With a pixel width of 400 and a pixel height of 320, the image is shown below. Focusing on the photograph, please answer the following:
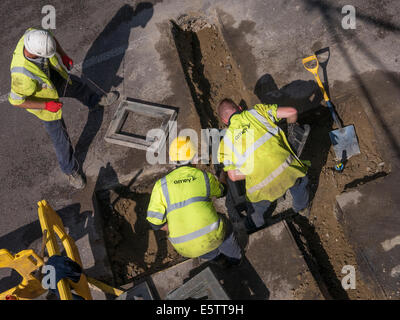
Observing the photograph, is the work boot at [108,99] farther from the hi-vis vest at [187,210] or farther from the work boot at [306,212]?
the work boot at [306,212]

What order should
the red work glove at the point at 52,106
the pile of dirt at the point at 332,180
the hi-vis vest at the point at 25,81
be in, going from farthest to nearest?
the red work glove at the point at 52,106, the pile of dirt at the point at 332,180, the hi-vis vest at the point at 25,81

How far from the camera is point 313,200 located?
4879mm

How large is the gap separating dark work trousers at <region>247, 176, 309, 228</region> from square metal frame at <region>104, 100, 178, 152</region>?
1.79 meters

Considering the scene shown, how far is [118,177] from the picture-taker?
5.26m

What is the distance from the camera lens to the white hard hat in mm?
4262

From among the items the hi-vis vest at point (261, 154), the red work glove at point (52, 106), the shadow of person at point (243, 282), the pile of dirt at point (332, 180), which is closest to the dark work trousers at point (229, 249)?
the shadow of person at point (243, 282)

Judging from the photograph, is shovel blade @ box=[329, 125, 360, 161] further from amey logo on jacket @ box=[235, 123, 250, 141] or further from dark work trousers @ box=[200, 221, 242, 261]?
dark work trousers @ box=[200, 221, 242, 261]

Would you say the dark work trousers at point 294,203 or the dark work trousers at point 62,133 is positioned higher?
the dark work trousers at point 62,133

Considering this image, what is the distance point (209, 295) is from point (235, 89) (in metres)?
3.52

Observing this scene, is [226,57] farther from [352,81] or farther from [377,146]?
[377,146]

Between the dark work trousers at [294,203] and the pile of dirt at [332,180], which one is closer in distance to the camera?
the dark work trousers at [294,203]

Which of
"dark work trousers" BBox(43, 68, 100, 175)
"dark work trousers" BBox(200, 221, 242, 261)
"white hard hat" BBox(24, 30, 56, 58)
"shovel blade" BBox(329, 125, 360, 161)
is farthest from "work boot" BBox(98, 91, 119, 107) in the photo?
"shovel blade" BBox(329, 125, 360, 161)

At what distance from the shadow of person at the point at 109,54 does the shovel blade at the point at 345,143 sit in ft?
12.4

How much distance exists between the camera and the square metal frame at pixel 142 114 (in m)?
5.27
